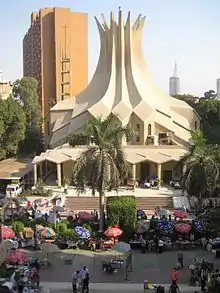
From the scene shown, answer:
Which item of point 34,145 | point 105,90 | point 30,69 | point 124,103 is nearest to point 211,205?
point 124,103

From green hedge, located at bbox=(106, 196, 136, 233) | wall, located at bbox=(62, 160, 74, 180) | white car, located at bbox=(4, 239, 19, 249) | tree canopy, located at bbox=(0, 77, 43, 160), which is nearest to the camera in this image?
white car, located at bbox=(4, 239, 19, 249)

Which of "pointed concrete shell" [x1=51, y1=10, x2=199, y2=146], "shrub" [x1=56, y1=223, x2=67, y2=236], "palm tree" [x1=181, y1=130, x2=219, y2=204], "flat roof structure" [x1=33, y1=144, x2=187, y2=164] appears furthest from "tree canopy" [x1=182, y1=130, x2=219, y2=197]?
"pointed concrete shell" [x1=51, y1=10, x2=199, y2=146]

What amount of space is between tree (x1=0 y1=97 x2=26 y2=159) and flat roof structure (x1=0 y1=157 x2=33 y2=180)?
63.5 inches

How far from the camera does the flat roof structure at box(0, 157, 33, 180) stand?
4081 cm

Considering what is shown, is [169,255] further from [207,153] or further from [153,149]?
[153,149]

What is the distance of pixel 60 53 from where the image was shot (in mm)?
84562

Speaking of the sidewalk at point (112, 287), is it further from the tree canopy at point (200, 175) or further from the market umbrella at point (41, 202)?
the market umbrella at point (41, 202)

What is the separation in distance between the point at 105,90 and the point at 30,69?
54.6 meters

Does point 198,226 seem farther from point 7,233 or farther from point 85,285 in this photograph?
point 7,233

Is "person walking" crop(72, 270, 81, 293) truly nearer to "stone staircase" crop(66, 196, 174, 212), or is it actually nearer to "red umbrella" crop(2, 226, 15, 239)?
"red umbrella" crop(2, 226, 15, 239)

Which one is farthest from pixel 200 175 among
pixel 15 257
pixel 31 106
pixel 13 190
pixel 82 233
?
pixel 31 106

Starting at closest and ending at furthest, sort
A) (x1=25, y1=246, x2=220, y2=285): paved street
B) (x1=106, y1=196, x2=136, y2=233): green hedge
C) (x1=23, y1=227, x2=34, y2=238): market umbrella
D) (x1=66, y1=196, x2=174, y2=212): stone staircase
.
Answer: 1. (x1=25, y1=246, x2=220, y2=285): paved street
2. (x1=23, y1=227, x2=34, y2=238): market umbrella
3. (x1=106, y1=196, x2=136, y2=233): green hedge
4. (x1=66, y1=196, x2=174, y2=212): stone staircase

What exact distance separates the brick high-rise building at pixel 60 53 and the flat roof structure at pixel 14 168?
33.1m

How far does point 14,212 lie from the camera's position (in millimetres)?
28562
